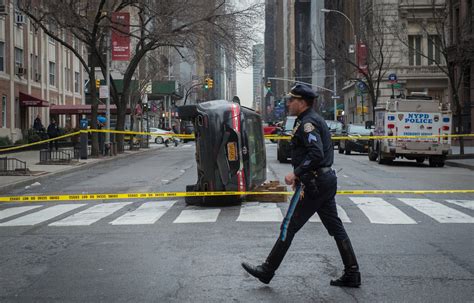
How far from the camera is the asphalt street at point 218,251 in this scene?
19.7ft

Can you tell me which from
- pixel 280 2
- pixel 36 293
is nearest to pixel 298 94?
pixel 36 293

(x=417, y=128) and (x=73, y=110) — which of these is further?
(x=73, y=110)

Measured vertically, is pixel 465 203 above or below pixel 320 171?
below

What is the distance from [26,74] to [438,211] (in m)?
34.6

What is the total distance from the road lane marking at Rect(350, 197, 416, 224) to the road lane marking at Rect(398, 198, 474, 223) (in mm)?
463

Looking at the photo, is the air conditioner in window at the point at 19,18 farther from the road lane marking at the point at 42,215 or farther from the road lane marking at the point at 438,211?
the road lane marking at the point at 438,211

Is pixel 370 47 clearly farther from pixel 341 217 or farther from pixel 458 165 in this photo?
pixel 341 217

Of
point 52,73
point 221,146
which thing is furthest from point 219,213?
point 52,73

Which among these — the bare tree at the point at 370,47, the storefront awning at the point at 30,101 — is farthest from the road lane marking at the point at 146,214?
the storefront awning at the point at 30,101

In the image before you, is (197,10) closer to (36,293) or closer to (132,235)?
(132,235)

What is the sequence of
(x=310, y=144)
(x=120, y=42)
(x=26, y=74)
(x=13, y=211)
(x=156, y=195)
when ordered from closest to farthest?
(x=310, y=144)
(x=13, y=211)
(x=156, y=195)
(x=120, y=42)
(x=26, y=74)

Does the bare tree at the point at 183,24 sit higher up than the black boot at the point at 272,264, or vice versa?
the bare tree at the point at 183,24

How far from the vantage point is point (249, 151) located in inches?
479

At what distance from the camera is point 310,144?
592 centimetres
